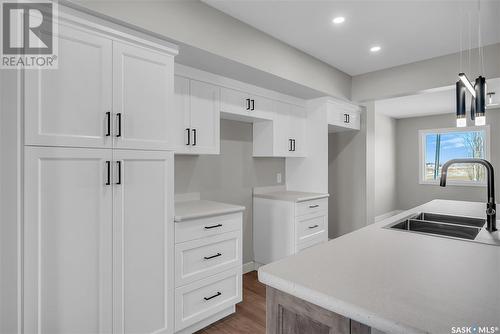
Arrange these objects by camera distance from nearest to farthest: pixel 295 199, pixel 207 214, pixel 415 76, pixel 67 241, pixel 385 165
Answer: pixel 67 241
pixel 207 214
pixel 295 199
pixel 415 76
pixel 385 165

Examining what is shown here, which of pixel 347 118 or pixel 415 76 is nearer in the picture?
pixel 415 76

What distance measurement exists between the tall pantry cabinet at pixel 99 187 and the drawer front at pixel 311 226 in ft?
5.77

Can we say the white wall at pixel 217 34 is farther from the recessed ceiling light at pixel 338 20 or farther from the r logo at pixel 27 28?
the recessed ceiling light at pixel 338 20

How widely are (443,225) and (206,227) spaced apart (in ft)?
5.58

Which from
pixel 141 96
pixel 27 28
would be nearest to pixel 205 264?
pixel 141 96

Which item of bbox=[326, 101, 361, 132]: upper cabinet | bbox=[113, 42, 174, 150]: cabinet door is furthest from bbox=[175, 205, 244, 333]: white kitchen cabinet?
bbox=[326, 101, 361, 132]: upper cabinet

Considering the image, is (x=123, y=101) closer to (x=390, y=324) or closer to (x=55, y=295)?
(x=55, y=295)

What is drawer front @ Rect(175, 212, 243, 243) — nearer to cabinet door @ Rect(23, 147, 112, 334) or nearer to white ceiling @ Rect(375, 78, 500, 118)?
cabinet door @ Rect(23, 147, 112, 334)

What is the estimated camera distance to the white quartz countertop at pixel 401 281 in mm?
725

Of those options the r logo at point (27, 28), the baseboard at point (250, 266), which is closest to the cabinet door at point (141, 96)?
Result: the r logo at point (27, 28)

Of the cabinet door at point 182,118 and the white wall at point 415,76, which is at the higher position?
the white wall at point 415,76

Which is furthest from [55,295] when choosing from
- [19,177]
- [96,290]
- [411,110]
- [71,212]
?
[411,110]

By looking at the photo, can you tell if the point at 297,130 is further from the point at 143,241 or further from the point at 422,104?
the point at 422,104

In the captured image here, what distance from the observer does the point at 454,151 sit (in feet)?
21.1
